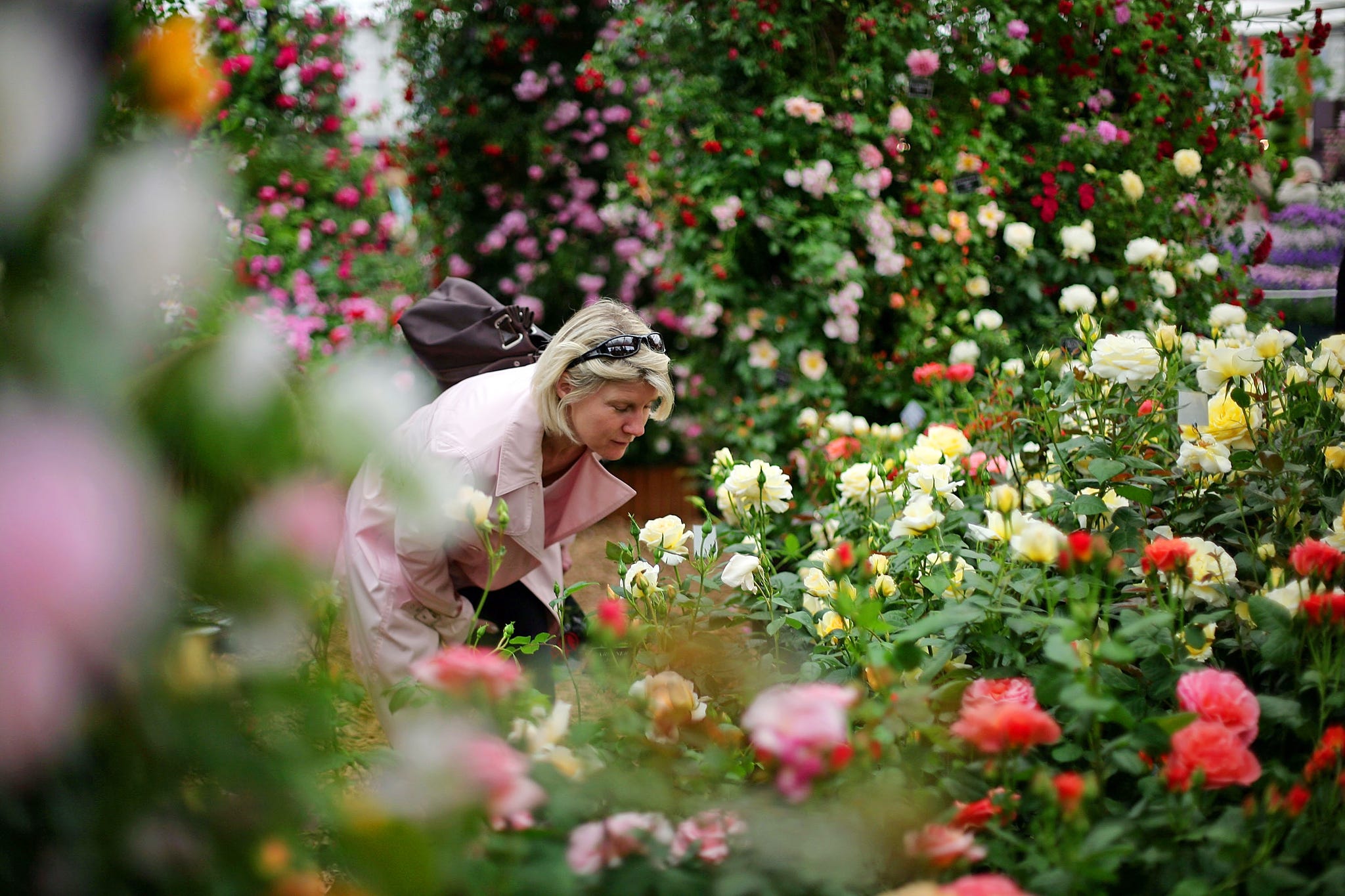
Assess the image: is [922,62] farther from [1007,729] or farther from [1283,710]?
[1007,729]

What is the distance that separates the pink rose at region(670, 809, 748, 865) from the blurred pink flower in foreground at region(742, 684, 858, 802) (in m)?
0.11

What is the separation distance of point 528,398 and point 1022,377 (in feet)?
4.15

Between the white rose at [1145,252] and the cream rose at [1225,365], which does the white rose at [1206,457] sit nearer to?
the cream rose at [1225,365]

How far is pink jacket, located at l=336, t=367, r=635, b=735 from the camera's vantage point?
1982 millimetres

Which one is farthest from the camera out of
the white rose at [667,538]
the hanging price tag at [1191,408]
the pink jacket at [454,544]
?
the pink jacket at [454,544]

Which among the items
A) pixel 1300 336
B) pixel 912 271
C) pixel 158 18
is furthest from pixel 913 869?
pixel 912 271

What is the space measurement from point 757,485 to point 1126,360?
55 cm

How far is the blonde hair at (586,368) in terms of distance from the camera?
201 centimetres

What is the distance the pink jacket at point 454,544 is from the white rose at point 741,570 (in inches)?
A: 24.9

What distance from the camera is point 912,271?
340cm

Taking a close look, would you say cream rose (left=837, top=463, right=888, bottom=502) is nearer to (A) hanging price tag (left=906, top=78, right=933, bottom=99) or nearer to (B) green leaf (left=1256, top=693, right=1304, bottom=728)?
(B) green leaf (left=1256, top=693, right=1304, bottom=728)

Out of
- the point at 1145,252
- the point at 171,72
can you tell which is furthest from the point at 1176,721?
the point at 1145,252

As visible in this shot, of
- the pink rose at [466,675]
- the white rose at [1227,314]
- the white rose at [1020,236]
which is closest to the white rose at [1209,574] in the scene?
the pink rose at [466,675]

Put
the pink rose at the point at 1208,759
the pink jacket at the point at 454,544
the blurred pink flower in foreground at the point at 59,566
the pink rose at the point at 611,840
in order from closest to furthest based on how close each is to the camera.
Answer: the blurred pink flower in foreground at the point at 59,566, the pink rose at the point at 611,840, the pink rose at the point at 1208,759, the pink jacket at the point at 454,544
